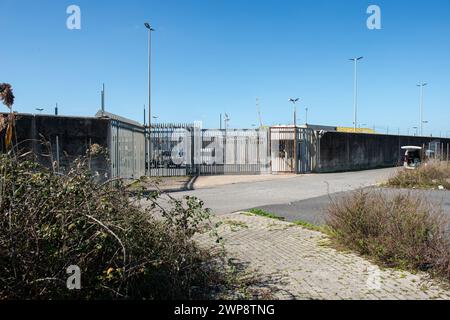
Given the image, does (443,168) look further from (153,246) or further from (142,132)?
(153,246)

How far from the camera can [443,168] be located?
1841cm

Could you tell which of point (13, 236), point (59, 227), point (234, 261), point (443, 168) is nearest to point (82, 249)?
point (59, 227)

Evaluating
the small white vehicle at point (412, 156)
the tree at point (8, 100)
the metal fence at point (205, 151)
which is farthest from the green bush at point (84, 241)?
the small white vehicle at point (412, 156)

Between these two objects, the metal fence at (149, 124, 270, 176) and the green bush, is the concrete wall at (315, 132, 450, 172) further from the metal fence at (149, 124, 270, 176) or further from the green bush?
the green bush

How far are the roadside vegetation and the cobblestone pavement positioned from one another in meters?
0.81

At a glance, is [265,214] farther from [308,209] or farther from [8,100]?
[8,100]

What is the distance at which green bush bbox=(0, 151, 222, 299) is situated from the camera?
3500 millimetres

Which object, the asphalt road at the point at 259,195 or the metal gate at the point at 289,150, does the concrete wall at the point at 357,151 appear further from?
the asphalt road at the point at 259,195

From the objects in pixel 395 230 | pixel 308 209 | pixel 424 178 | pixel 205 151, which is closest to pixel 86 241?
pixel 395 230

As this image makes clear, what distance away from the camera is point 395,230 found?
578 centimetres

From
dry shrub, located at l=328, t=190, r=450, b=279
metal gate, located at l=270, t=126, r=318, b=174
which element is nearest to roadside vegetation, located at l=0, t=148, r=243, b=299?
dry shrub, located at l=328, t=190, r=450, b=279

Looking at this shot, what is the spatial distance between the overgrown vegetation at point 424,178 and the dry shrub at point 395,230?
10.7 meters

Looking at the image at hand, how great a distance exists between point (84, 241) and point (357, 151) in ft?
92.4
